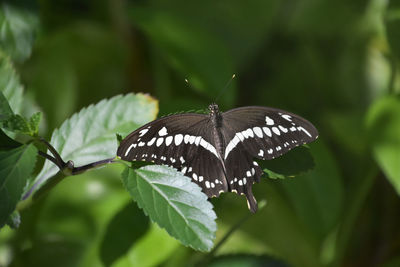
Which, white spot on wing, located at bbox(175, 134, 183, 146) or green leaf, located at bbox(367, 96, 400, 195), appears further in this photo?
green leaf, located at bbox(367, 96, 400, 195)

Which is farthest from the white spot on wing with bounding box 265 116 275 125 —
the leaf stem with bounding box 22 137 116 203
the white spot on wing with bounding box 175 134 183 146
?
the leaf stem with bounding box 22 137 116 203

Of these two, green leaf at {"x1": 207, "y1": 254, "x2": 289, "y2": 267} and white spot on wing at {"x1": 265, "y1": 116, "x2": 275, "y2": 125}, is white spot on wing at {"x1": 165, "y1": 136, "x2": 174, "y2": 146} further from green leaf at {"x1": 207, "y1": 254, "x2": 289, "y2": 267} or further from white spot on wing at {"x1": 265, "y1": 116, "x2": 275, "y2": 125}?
green leaf at {"x1": 207, "y1": 254, "x2": 289, "y2": 267}

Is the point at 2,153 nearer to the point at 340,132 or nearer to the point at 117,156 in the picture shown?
the point at 117,156

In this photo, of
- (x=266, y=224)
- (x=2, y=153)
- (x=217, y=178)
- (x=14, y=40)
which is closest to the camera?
(x=2, y=153)

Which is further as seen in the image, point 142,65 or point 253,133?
point 142,65

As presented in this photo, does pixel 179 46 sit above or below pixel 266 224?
above

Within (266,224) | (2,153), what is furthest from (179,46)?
(2,153)
